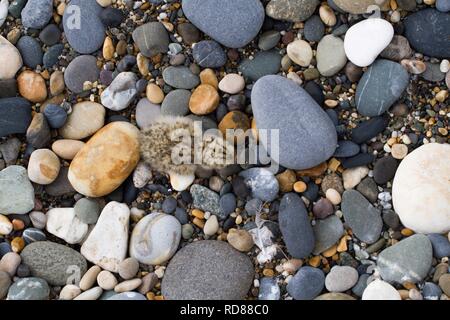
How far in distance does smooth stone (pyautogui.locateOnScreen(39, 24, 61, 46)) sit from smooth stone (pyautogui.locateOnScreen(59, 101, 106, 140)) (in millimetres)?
240

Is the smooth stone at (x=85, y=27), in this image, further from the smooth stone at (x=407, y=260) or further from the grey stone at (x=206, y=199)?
the smooth stone at (x=407, y=260)

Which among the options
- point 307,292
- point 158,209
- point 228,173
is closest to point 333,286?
point 307,292

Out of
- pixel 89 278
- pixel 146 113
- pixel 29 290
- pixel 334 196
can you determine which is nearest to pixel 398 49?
pixel 334 196

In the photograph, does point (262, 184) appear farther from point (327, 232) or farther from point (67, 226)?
point (67, 226)

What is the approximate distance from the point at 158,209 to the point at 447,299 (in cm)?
87

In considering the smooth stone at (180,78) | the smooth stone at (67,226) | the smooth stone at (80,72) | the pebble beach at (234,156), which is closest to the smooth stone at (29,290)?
the pebble beach at (234,156)

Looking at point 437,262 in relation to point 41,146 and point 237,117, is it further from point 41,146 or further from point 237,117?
point 41,146

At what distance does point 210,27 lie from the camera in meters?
2.03

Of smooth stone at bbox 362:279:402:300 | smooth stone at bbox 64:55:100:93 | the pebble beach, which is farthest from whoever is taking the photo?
smooth stone at bbox 64:55:100:93

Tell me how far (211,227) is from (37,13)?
2.91ft

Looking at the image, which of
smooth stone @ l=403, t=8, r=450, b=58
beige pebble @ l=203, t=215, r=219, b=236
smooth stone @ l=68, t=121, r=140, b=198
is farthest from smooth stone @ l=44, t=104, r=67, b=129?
smooth stone @ l=403, t=8, r=450, b=58

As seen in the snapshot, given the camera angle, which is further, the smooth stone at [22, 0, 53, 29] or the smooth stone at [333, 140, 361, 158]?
the smooth stone at [22, 0, 53, 29]

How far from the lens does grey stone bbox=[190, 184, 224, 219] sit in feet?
6.59

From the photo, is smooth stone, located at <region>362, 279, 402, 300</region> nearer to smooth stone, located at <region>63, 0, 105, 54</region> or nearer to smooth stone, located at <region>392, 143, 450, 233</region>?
smooth stone, located at <region>392, 143, 450, 233</region>
